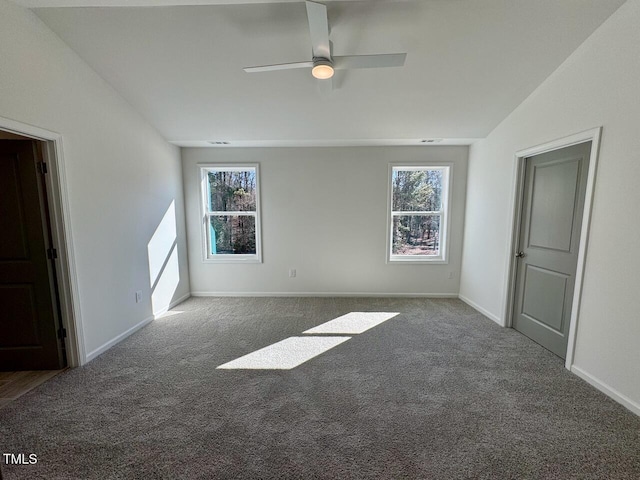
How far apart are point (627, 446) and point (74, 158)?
15.0ft

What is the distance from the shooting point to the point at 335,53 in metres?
2.47

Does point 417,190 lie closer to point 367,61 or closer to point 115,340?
point 367,61

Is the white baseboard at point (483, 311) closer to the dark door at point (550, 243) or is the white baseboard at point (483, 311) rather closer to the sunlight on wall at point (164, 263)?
the dark door at point (550, 243)

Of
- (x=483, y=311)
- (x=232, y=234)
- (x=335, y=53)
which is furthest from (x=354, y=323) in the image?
(x=335, y=53)

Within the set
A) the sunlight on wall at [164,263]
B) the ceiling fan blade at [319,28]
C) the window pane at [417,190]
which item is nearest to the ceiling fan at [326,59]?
the ceiling fan blade at [319,28]

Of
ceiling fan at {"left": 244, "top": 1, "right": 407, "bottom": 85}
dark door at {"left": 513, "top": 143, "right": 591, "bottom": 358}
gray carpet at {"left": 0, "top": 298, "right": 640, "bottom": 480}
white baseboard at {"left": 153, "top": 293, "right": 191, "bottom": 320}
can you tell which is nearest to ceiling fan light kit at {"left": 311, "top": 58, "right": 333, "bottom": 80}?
ceiling fan at {"left": 244, "top": 1, "right": 407, "bottom": 85}

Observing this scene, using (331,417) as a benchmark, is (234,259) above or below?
above

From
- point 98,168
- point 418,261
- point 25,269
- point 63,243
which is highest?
point 98,168

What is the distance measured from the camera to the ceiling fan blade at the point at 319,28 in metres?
1.56

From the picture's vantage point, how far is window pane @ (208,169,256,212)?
4.33 meters

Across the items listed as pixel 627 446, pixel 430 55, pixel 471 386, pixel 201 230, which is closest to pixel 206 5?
pixel 430 55

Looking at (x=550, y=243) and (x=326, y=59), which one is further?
(x=550, y=243)

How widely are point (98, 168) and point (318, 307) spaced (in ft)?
9.96

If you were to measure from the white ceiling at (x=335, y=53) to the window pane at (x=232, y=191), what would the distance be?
2.98 ft
